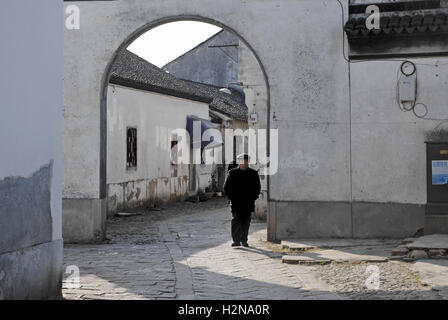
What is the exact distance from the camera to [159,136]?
70.5 feet

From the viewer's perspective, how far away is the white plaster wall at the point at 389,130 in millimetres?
10602

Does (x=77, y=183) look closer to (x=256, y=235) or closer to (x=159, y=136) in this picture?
(x=256, y=235)

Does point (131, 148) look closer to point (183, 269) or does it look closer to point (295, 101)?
point (295, 101)

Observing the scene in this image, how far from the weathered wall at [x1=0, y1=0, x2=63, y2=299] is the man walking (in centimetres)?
469

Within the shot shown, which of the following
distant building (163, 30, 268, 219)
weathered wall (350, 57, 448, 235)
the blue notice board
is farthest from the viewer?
distant building (163, 30, 268, 219)

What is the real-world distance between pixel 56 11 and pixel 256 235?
23.8 ft

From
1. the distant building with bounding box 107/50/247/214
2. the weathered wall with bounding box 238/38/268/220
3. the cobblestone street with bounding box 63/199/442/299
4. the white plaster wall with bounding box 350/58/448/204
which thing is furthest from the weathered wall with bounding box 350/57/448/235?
the distant building with bounding box 107/50/247/214

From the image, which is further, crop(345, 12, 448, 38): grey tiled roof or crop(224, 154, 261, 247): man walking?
crop(224, 154, 261, 247): man walking

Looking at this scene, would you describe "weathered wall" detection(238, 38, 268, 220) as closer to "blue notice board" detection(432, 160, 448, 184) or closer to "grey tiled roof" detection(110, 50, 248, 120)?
"grey tiled roof" detection(110, 50, 248, 120)

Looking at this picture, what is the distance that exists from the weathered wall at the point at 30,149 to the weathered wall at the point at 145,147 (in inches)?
421

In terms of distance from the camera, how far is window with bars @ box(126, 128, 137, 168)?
18.8 m

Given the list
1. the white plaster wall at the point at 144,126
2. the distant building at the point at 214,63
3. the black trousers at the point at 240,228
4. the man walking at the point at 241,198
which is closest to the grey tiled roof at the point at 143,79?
the white plaster wall at the point at 144,126

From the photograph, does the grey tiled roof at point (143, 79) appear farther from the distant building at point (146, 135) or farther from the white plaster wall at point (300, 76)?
the white plaster wall at point (300, 76)

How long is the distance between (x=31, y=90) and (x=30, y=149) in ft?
1.84
